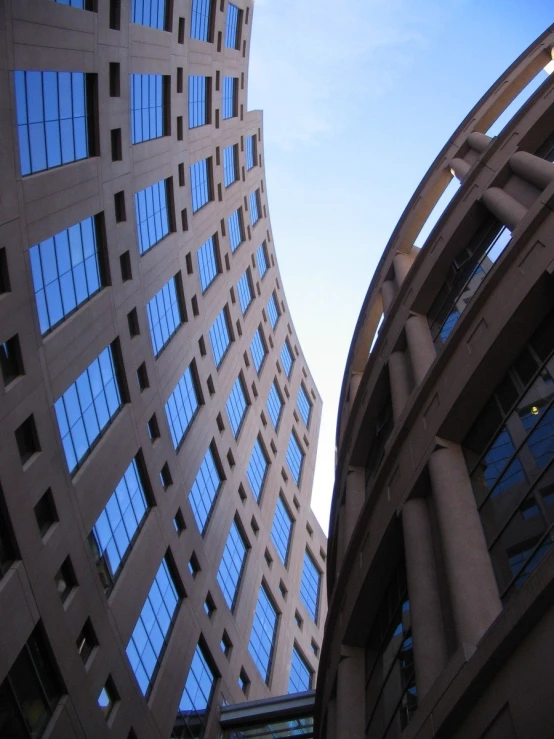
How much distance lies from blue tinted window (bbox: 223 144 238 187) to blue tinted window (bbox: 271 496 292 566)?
2408 cm

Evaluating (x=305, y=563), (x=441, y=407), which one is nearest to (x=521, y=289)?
(x=441, y=407)

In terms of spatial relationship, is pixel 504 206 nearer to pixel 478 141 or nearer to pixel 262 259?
pixel 478 141

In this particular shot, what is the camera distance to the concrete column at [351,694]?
50.1 ft

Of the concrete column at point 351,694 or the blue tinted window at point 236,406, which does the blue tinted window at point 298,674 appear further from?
the concrete column at point 351,694

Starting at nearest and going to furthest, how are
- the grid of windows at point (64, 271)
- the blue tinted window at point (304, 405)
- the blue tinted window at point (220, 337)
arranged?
the grid of windows at point (64, 271) < the blue tinted window at point (220, 337) < the blue tinted window at point (304, 405)

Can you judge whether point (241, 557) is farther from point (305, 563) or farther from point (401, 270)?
point (401, 270)

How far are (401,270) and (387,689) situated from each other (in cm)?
1657

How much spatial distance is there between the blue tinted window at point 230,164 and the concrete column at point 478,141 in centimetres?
2421

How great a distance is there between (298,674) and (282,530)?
980 centimetres

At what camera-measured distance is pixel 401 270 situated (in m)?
26.5

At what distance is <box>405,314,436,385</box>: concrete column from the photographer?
58.2 feet

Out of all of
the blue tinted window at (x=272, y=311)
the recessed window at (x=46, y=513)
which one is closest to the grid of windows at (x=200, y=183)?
the blue tinted window at (x=272, y=311)

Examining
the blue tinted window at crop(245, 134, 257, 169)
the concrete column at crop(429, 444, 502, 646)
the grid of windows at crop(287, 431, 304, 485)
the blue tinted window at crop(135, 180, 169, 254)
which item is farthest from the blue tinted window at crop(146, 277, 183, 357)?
the blue tinted window at crop(245, 134, 257, 169)

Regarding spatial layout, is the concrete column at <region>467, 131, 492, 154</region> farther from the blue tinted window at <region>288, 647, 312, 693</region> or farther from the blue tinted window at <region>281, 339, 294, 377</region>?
the blue tinted window at <region>281, 339, 294, 377</region>
